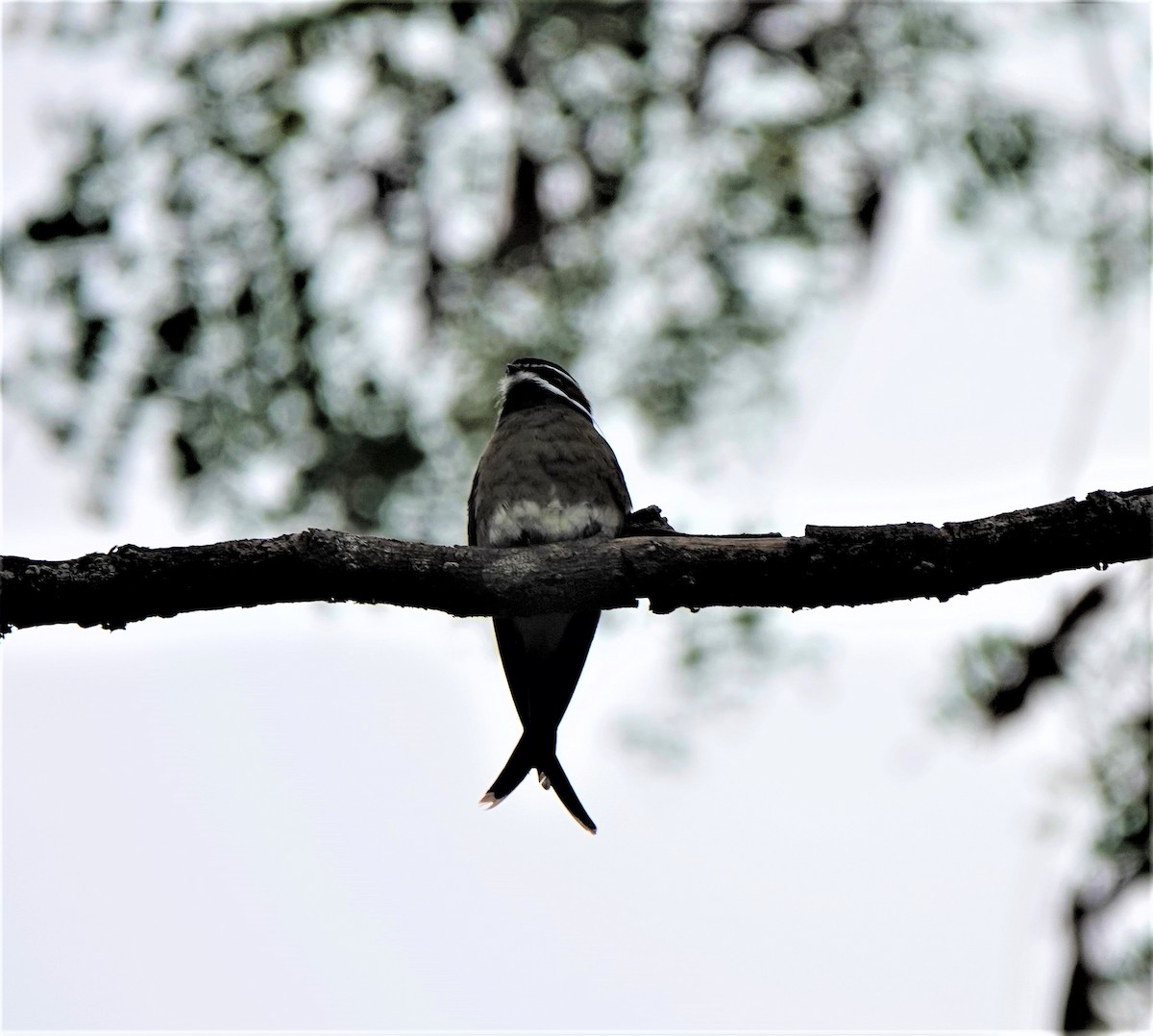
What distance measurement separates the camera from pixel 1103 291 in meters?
6.71

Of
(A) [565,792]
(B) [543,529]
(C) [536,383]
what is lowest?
(A) [565,792]

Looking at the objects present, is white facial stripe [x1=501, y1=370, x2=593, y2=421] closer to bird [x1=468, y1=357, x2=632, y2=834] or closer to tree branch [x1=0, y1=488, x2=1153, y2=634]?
bird [x1=468, y1=357, x2=632, y2=834]

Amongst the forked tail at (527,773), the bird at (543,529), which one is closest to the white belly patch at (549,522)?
the bird at (543,529)

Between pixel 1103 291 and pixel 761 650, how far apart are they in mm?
2463

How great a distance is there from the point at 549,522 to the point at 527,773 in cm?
95

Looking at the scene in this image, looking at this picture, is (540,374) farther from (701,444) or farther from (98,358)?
(98,358)

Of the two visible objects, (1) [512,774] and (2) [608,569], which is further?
(1) [512,774]

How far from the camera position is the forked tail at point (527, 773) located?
4.79m

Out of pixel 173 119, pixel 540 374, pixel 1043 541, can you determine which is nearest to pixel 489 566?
pixel 1043 541

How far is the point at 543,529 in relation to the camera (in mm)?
5176

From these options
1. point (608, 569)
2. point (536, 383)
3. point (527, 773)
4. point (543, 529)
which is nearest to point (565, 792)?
point (527, 773)

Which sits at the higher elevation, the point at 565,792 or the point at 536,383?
the point at 536,383

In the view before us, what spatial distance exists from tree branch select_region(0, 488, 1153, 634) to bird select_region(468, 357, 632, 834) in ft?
3.53

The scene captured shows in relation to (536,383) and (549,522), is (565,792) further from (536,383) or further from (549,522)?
(536,383)
